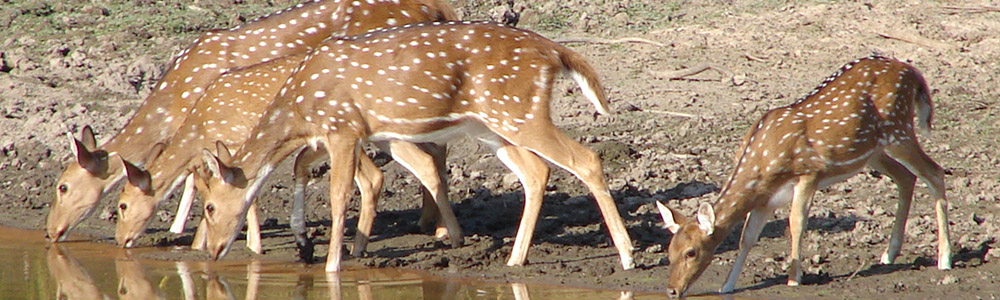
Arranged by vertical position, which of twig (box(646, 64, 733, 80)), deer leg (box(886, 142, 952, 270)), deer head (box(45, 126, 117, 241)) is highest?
deer leg (box(886, 142, 952, 270))

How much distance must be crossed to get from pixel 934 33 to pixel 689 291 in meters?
5.88

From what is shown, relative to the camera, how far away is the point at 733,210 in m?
8.42

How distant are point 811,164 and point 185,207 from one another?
4.63m

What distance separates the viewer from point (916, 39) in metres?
13.0

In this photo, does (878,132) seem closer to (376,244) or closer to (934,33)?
(376,244)

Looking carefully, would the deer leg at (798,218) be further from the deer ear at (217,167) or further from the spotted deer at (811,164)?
the deer ear at (217,167)

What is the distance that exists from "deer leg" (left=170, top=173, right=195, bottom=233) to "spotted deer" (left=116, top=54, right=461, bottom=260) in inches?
14.2

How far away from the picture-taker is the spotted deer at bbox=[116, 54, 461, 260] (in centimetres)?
984

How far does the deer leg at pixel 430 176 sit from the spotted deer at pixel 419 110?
0.55 m

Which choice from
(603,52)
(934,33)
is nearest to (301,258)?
(603,52)

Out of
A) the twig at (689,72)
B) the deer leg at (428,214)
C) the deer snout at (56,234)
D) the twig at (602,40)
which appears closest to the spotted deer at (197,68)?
the deer snout at (56,234)

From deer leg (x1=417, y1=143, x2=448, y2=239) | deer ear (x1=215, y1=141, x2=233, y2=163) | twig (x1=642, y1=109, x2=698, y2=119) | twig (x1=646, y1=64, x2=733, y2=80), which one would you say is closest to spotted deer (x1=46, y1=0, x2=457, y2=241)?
deer ear (x1=215, y1=141, x2=233, y2=163)

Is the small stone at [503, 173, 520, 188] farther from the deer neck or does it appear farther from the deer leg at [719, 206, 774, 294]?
the deer leg at [719, 206, 774, 294]

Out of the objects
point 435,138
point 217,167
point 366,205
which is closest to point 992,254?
point 435,138
